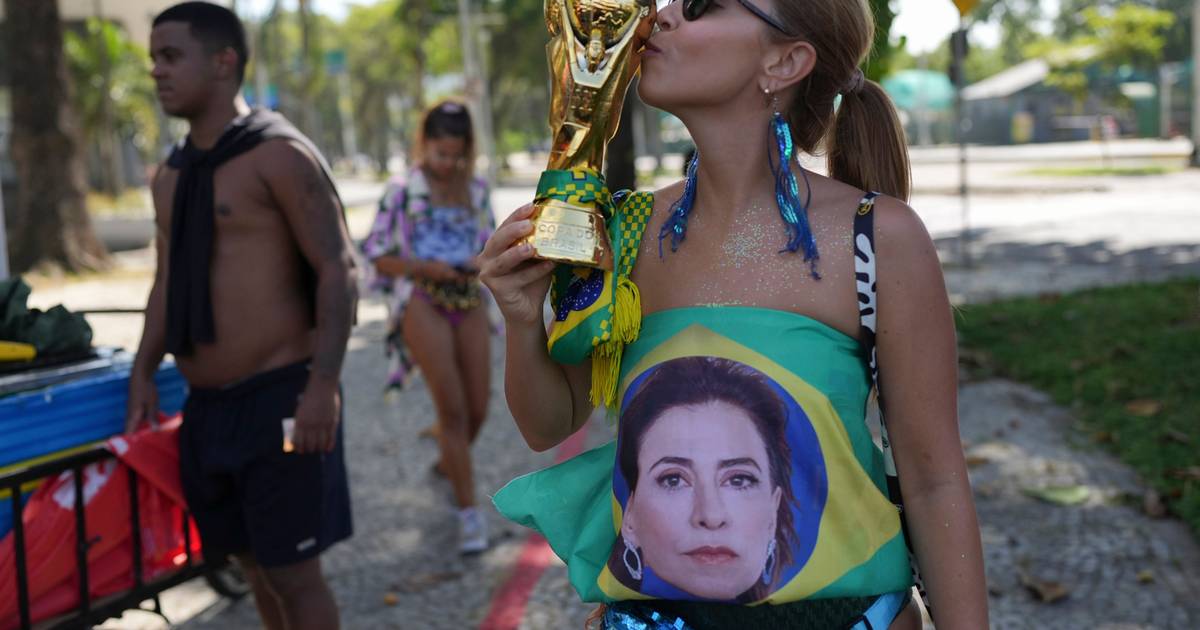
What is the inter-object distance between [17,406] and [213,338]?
562 mm

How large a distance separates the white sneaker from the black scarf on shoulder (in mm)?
2039

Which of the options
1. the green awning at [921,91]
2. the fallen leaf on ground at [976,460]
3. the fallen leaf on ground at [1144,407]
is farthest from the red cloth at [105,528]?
the green awning at [921,91]

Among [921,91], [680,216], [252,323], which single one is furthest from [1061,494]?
[921,91]

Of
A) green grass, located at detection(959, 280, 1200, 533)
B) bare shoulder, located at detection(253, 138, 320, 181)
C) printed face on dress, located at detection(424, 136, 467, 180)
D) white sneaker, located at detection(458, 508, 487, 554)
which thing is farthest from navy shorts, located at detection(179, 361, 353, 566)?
green grass, located at detection(959, 280, 1200, 533)

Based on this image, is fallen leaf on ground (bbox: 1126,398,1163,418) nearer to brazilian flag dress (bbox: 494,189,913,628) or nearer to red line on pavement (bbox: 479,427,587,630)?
red line on pavement (bbox: 479,427,587,630)

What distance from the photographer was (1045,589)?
4504 millimetres

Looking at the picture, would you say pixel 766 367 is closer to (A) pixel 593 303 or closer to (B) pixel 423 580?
(A) pixel 593 303

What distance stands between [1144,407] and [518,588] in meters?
3.92

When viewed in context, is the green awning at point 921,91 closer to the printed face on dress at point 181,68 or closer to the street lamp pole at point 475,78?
the street lamp pole at point 475,78

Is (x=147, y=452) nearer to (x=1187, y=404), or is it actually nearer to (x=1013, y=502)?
(x=1013, y=502)

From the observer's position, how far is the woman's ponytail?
2.00 metres

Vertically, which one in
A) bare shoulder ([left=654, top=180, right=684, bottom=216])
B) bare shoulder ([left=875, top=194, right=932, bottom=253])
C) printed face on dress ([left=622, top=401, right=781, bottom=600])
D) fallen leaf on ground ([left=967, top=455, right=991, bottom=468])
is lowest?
fallen leaf on ground ([left=967, top=455, right=991, bottom=468])

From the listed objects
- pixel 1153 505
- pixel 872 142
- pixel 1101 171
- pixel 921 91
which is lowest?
pixel 1153 505

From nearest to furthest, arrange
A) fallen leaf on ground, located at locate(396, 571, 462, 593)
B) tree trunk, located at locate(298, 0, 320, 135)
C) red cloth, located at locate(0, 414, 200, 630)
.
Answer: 1. red cloth, located at locate(0, 414, 200, 630)
2. fallen leaf on ground, located at locate(396, 571, 462, 593)
3. tree trunk, located at locate(298, 0, 320, 135)
